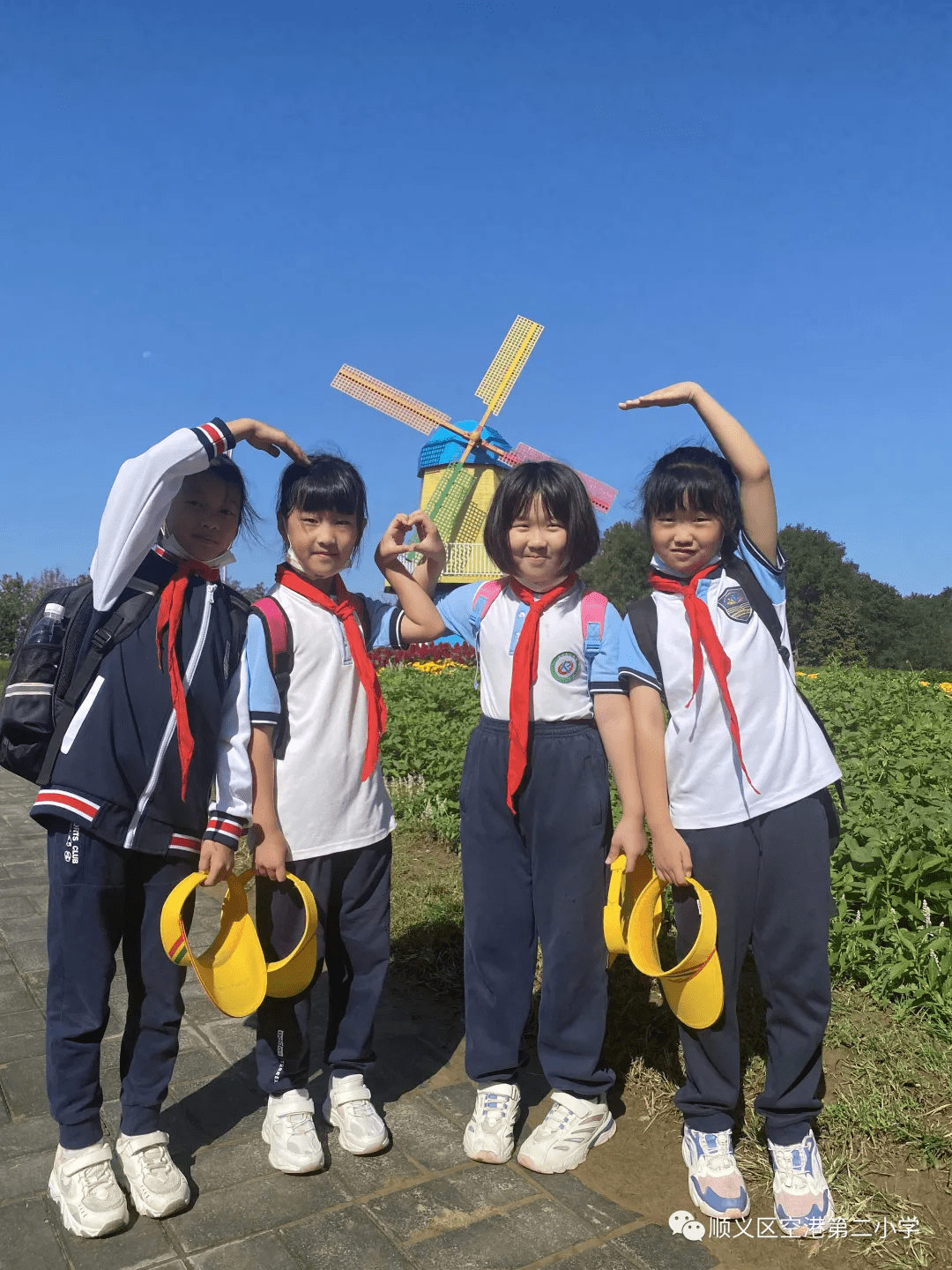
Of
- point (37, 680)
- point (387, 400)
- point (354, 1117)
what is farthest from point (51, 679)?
point (387, 400)

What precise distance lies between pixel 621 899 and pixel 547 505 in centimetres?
106

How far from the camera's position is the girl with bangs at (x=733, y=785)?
7.57 feet

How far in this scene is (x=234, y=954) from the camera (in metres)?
2.40

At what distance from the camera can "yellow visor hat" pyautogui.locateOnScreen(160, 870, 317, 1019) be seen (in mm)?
2324

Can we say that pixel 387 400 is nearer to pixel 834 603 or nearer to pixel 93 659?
pixel 93 659

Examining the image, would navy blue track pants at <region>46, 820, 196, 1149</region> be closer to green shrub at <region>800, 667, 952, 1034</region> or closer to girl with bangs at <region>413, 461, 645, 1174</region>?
girl with bangs at <region>413, 461, 645, 1174</region>

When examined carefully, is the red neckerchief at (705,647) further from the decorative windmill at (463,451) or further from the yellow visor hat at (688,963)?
the decorative windmill at (463,451)

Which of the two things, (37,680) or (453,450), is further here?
(453,450)

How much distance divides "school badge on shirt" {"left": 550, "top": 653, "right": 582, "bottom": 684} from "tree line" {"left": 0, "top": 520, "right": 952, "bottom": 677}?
3109 cm

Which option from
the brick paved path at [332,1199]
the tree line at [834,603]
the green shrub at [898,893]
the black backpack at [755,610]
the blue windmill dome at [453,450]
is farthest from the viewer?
the tree line at [834,603]

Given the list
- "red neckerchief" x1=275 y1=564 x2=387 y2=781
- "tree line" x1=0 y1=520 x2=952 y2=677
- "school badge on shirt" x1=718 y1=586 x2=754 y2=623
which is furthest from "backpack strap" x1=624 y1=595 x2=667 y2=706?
"tree line" x1=0 y1=520 x2=952 y2=677

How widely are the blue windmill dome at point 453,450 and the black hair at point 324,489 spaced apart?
20.7 meters

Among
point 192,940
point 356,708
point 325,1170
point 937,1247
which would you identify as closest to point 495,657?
point 356,708

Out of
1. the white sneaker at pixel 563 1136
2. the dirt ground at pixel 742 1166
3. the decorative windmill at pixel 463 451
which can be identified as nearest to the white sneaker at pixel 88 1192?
the white sneaker at pixel 563 1136
